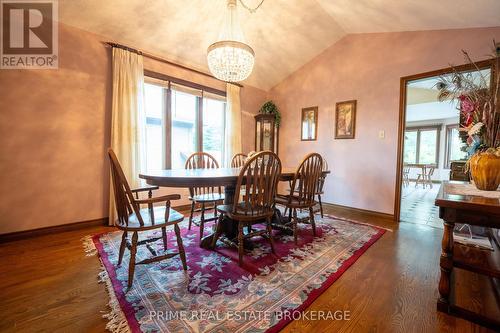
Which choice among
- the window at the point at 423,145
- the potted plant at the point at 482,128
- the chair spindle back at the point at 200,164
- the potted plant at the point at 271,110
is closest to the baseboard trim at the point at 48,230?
the chair spindle back at the point at 200,164

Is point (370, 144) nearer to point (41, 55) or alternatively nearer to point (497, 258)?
point (497, 258)

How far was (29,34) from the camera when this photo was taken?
2.27m

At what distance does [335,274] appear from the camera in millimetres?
1686

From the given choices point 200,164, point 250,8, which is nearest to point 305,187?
Result: point 200,164

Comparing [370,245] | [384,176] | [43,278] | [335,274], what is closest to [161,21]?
[43,278]

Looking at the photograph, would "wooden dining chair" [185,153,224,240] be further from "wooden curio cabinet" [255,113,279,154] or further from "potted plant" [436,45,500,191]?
"potted plant" [436,45,500,191]

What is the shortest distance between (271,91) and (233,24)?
192cm

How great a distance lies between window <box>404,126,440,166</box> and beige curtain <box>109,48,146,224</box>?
9.08 m

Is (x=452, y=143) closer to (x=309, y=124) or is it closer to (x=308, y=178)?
(x=309, y=124)

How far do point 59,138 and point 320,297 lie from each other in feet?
10.1

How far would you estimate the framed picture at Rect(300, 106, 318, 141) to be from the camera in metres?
4.15

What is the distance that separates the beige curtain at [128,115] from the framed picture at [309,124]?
2.90 m

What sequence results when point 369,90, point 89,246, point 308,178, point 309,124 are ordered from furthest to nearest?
point 309,124, point 369,90, point 308,178, point 89,246

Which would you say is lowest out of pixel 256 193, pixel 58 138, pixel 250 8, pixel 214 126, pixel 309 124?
pixel 256 193
